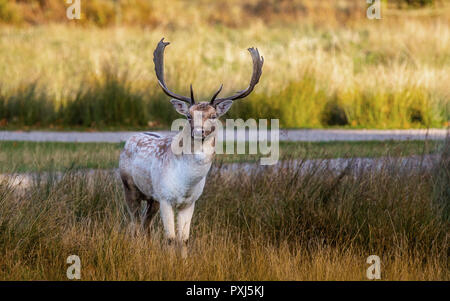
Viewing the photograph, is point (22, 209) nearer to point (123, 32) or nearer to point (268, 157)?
point (268, 157)

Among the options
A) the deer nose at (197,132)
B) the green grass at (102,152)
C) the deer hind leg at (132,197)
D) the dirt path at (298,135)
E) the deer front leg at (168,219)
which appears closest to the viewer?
the deer nose at (197,132)

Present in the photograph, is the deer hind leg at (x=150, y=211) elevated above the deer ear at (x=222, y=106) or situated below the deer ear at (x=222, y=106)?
below

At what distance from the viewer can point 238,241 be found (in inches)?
344

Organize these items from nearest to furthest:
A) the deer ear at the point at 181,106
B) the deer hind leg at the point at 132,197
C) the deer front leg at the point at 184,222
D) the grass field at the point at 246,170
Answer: the deer ear at the point at 181,106
the deer front leg at the point at 184,222
the grass field at the point at 246,170
the deer hind leg at the point at 132,197

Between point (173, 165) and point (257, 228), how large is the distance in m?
1.65

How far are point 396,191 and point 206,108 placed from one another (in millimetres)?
2880

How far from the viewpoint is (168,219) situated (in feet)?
26.2

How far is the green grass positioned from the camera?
11.0 m

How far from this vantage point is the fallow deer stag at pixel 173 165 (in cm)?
752

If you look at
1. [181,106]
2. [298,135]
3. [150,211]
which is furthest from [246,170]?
[298,135]

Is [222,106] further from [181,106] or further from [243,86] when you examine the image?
[243,86]

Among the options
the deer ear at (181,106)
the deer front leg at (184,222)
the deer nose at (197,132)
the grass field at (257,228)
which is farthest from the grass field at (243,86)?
the deer nose at (197,132)

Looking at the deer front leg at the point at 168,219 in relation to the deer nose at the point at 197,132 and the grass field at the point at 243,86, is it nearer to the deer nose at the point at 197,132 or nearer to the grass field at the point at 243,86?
the deer nose at the point at 197,132
